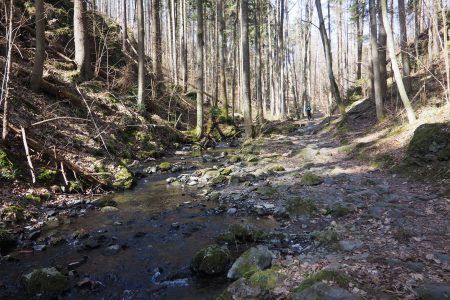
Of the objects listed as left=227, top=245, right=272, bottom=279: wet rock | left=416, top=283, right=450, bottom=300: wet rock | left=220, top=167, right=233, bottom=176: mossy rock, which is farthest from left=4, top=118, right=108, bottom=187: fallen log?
left=416, top=283, right=450, bottom=300: wet rock

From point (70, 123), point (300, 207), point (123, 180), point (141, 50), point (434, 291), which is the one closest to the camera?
point (434, 291)

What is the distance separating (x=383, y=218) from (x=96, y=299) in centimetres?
461

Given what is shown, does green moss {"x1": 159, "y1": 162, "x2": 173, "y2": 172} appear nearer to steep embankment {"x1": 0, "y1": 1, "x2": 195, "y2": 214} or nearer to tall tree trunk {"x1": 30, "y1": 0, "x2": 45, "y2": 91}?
steep embankment {"x1": 0, "y1": 1, "x2": 195, "y2": 214}

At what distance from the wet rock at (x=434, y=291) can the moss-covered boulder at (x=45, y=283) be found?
13.6 feet

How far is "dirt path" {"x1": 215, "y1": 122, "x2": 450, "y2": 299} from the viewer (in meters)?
3.71

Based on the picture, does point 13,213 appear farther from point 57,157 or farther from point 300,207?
point 300,207

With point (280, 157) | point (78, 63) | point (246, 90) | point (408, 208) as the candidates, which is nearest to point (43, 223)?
point (408, 208)

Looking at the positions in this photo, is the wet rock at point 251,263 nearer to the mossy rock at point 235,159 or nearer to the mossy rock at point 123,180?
the mossy rock at point 123,180

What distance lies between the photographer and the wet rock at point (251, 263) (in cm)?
446

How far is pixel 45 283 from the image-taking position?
433 centimetres

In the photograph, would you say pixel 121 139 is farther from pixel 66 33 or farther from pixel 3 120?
pixel 66 33

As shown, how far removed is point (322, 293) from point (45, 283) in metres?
3.43

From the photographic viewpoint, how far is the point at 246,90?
16.6 metres

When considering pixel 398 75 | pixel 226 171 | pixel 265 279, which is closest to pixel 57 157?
pixel 226 171
